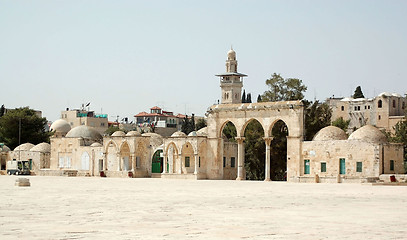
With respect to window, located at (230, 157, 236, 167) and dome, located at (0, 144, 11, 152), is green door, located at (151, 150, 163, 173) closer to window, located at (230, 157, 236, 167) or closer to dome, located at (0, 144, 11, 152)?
window, located at (230, 157, 236, 167)

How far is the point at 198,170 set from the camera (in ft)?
153

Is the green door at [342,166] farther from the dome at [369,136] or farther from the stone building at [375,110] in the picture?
the stone building at [375,110]

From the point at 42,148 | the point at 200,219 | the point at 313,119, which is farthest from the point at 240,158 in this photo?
the point at 200,219

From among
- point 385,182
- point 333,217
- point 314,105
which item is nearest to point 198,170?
point 314,105

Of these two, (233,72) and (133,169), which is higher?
(233,72)

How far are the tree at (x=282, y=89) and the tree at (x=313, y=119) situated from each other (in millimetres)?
1707

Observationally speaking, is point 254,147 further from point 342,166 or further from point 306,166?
point 342,166

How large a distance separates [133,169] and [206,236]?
38.5m

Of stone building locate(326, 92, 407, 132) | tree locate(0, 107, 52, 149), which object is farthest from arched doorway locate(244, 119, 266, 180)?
stone building locate(326, 92, 407, 132)

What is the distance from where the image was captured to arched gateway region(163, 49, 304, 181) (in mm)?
41969

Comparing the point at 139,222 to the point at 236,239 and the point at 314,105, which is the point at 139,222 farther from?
the point at 314,105

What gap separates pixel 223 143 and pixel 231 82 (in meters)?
17.0

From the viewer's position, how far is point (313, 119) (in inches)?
1982

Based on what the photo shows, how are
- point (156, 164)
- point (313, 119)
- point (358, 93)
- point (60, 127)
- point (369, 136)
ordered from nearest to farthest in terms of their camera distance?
1. point (369, 136)
2. point (313, 119)
3. point (156, 164)
4. point (60, 127)
5. point (358, 93)
